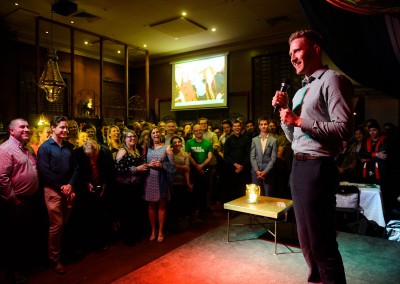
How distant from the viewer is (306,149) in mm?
1555

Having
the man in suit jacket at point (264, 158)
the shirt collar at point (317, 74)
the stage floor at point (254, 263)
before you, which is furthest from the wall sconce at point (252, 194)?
the shirt collar at point (317, 74)

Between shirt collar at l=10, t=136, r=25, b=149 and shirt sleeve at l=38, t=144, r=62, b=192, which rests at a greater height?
shirt collar at l=10, t=136, r=25, b=149

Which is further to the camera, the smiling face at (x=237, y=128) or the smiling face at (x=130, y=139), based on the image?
the smiling face at (x=237, y=128)

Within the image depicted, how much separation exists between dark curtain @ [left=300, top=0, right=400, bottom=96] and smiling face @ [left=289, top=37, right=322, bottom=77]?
116cm

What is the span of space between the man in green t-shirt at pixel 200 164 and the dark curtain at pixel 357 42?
231 centimetres

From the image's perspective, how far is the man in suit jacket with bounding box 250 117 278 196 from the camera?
4523 millimetres

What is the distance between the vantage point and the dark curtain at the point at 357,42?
258 cm

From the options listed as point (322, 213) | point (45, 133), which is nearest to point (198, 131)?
point (45, 133)

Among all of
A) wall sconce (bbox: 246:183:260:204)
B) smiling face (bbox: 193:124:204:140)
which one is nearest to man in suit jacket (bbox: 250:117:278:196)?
smiling face (bbox: 193:124:204:140)

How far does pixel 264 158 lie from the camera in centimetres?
458

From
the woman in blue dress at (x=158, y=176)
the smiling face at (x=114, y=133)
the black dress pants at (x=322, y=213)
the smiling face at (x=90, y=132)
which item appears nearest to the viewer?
the black dress pants at (x=322, y=213)

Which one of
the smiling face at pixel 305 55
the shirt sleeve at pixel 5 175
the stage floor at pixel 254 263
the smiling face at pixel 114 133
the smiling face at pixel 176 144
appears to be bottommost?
the stage floor at pixel 254 263

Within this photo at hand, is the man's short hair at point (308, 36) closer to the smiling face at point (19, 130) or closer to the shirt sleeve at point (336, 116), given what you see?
the shirt sleeve at point (336, 116)

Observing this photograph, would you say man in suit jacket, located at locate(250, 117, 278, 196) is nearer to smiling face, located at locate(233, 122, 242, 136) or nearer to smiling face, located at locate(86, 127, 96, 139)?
smiling face, located at locate(233, 122, 242, 136)
